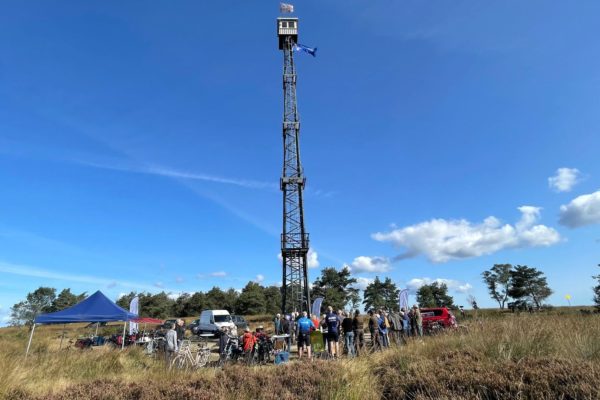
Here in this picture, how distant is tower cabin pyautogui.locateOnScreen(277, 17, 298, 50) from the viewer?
Result: 110 ft

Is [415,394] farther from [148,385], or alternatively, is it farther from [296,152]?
[296,152]

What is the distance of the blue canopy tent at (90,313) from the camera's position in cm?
1533

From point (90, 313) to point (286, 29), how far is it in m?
26.4

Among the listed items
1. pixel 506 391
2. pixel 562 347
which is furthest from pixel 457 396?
pixel 562 347

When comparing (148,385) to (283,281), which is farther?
(283,281)

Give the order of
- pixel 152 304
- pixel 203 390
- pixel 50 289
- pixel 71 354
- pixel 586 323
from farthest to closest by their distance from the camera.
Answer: pixel 50 289
pixel 152 304
pixel 71 354
pixel 586 323
pixel 203 390

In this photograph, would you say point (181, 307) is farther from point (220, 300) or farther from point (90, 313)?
point (90, 313)

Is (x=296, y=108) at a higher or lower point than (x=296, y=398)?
higher

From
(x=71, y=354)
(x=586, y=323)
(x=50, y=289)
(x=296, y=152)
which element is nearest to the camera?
(x=586, y=323)

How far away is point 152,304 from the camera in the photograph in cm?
7812

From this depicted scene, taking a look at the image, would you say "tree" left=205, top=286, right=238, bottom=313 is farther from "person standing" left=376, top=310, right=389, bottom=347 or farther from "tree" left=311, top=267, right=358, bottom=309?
"person standing" left=376, top=310, right=389, bottom=347

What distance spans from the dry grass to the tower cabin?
97.7 feet

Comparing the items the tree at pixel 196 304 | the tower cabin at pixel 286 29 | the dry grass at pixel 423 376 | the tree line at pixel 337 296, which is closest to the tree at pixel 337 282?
the tree line at pixel 337 296

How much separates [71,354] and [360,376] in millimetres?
8791
